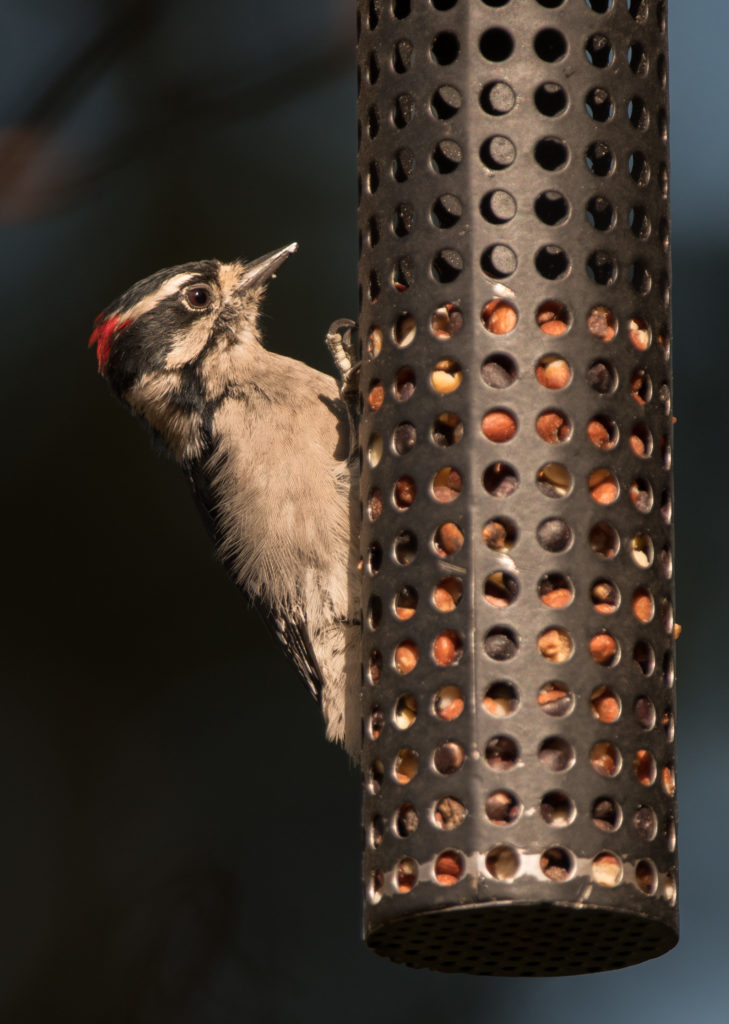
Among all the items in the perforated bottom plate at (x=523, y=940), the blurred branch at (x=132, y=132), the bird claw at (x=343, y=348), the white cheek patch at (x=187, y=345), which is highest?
the blurred branch at (x=132, y=132)

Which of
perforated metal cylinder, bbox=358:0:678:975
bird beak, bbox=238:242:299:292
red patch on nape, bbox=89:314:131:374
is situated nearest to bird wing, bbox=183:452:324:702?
red patch on nape, bbox=89:314:131:374

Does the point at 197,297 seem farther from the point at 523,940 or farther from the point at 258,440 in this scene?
the point at 523,940

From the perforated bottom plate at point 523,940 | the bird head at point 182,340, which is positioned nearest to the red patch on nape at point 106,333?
the bird head at point 182,340

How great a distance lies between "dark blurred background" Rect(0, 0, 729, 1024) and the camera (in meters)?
7.59

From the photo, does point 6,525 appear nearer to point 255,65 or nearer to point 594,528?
point 255,65

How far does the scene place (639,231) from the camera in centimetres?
358

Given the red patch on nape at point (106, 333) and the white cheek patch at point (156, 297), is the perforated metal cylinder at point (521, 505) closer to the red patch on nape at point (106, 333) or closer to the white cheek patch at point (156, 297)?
the white cheek patch at point (156, 297)

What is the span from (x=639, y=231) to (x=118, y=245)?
4604 millimetres

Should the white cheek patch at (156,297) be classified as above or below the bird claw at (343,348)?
above

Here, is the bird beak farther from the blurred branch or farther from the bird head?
the blurred branch

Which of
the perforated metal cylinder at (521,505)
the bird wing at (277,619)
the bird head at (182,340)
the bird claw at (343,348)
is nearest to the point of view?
the perforated metal cylinder at (521,505)

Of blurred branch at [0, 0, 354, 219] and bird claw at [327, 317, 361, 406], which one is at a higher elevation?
blurred branch at [0, 0, 354, 219]

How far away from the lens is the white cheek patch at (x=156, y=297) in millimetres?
5711

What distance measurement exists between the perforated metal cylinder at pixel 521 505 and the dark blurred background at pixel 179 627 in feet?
12.6
